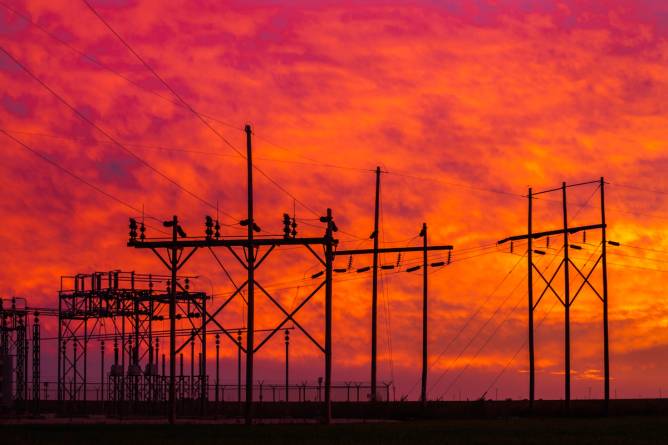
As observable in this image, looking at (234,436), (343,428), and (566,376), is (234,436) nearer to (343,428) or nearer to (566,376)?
(343,428)

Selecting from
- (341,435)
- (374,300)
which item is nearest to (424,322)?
(374,300)

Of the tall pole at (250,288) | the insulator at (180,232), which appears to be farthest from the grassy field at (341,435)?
the insulator at (180,232)

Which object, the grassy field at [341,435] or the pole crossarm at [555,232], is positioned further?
the pole crossarm at [555,232]

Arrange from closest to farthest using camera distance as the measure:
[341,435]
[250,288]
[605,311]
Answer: [341,435] → [250,288] → [605,311]

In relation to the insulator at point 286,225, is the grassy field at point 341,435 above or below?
below

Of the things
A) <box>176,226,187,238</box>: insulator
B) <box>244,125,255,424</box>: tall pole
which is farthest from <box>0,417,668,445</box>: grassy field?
<box>176,226,187,238</box>: insulator

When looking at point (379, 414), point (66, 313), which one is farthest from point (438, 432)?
point (66, 313)

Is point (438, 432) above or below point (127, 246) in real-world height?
below

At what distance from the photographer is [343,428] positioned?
5441 cm

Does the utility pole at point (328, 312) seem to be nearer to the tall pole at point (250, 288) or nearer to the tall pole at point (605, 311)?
the tall pole at point (250, 288)

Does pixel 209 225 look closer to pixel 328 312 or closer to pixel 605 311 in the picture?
pixel 328 312

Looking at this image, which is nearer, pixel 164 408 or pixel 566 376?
pixel 566 376

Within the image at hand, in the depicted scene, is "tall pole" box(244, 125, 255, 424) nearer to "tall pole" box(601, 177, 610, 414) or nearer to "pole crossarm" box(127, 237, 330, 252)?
"pole crossarm" box(127, 237, 330, 252)

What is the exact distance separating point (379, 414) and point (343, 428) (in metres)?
25.3
